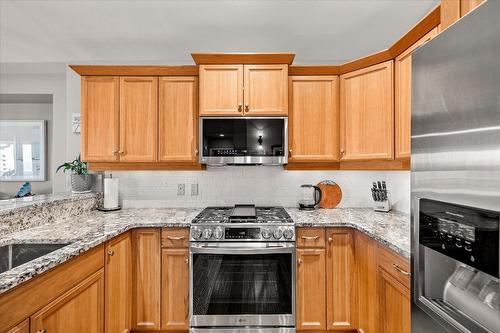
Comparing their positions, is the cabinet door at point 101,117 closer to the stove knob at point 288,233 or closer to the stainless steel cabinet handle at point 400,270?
the stove knob at point 288,233

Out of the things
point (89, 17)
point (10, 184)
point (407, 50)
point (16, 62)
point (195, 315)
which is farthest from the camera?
point (10, 184)

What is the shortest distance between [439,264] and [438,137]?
1.31 feet

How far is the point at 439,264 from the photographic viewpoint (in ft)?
2.96

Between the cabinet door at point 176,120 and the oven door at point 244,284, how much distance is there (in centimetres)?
95

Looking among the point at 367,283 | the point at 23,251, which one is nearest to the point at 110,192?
the point at 23,251

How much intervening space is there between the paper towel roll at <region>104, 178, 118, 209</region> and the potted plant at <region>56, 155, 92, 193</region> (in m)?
0.28

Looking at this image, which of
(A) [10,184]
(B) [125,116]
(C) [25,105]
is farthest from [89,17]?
(A) [10,184]

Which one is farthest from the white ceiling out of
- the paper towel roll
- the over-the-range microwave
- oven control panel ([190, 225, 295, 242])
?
oven control panel ([190, 225, 295, 242])

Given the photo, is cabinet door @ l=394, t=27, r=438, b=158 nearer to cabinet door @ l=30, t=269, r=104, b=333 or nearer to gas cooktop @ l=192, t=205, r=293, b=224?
gas cooktop @ l=192, t=205, r=293, b=224

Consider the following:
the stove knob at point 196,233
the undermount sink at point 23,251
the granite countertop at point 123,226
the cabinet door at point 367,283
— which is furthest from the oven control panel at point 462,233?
the undermount sink at point 23,251

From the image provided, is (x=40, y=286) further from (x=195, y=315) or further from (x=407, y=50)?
(x=407, y=50)

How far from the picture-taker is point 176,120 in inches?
106

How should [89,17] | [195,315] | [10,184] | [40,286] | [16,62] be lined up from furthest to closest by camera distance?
[10,184]
[16,62]
[89,17]
[195,315]
[40,286]

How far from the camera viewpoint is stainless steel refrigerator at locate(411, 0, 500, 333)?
27.2 inches
